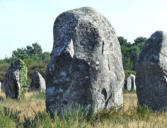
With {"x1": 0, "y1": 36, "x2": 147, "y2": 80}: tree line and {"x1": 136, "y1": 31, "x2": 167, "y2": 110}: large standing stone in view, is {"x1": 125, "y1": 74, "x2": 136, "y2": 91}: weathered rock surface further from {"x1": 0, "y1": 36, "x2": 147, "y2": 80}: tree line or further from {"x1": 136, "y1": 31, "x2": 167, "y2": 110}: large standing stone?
{"x1": 136, "y1": 31, "x2": 167, "y2": 110}: large standing stone

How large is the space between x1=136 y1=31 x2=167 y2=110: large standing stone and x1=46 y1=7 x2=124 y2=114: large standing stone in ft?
8.07

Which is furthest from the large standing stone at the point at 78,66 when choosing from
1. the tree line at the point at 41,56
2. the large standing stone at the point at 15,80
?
the tree line at the point at 41,56

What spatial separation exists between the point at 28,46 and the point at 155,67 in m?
72.4

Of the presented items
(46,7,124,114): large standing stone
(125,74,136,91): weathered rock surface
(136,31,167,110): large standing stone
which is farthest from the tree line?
(46,7,124,114): large standing stone

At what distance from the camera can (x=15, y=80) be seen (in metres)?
15.2

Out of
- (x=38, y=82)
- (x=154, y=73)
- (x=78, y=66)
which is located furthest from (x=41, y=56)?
(x=78, y=66)

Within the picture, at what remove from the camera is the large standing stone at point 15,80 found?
1521cm

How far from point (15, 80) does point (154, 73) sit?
7320 mm

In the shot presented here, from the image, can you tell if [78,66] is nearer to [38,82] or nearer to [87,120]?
[87,120]

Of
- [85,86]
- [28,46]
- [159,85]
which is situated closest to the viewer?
[85,86]

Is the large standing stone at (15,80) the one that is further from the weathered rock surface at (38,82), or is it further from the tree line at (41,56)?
the tree line at (41,56)

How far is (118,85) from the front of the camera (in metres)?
8.23

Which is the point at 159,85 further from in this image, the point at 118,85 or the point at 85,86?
the point at 85,86

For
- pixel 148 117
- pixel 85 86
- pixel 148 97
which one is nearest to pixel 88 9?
pixel 85 86
